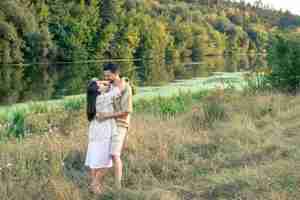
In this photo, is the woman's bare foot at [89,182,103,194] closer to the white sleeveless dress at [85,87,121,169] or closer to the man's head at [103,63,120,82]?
the white sleeveless dress at [85,87,121,169]

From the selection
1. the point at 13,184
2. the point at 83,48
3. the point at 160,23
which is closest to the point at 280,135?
the point at 13,184

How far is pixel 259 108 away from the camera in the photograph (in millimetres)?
11633

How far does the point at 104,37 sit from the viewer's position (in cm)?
6731

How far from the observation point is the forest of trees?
45.9 m

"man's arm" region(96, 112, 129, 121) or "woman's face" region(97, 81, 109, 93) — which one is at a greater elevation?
"woman's face" region(97, 81, 109, 93)

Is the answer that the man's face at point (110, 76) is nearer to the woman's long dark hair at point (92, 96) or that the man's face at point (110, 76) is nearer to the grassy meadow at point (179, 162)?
the woman's long dark hair at point (92, 96)

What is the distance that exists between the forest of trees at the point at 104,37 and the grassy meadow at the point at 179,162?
16.7 m

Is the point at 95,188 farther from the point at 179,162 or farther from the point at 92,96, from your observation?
the point at 179,162

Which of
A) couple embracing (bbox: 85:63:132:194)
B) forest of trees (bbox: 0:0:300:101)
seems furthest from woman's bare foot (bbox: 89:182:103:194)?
forest of trees (bbox: 0:0:300:101)

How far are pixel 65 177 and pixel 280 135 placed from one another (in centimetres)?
418

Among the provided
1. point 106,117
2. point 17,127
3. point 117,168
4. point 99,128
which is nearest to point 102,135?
point 99,128

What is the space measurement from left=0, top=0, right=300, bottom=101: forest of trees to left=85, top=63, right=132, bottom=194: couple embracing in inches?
760

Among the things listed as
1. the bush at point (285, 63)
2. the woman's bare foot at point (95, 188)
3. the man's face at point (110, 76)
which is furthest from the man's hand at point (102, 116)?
the bush at point (285, 63)

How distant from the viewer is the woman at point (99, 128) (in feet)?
18.0
